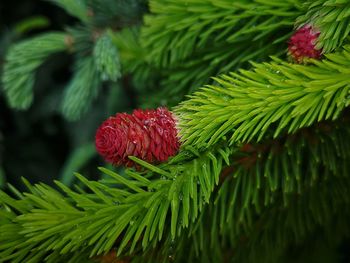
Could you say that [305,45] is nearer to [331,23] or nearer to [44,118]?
[331,23]

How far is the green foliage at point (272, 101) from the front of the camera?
344 millimetres

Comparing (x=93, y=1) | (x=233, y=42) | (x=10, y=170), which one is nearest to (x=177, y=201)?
(x=233, y=42)

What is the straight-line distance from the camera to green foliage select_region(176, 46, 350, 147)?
0.34 meters

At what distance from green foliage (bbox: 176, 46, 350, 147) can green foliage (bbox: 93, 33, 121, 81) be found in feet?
0.59

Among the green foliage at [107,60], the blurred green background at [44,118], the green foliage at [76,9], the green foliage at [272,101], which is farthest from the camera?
the blurred green background at [44,118]

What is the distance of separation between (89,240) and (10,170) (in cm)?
51

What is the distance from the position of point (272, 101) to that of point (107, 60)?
235 mm

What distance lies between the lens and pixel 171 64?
1.68ft

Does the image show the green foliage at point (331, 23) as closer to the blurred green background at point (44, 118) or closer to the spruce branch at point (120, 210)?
the spruce branch at point (120, 210)

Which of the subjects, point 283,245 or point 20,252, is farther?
point 283,245

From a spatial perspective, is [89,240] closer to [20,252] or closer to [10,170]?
[20,252]

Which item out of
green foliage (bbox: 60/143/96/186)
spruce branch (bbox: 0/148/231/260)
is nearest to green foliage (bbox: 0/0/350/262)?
spruce branch (bbox: 0/148/231/260)

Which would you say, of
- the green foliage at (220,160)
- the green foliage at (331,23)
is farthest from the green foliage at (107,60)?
the green foliage at (331,23)

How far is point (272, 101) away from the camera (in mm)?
350
